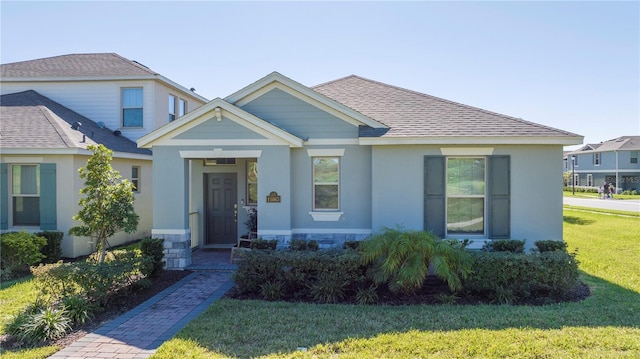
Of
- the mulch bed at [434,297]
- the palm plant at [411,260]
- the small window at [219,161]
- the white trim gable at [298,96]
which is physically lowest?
the mulch bed at [434,297]

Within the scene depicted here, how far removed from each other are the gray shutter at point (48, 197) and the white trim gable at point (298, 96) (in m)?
5.67

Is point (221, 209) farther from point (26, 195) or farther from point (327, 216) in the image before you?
point (26, 195)

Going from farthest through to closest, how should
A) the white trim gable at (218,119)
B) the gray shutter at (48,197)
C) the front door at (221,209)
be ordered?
the front door at (221,209) < the gray shutter at (48,197) < the white trim gable at (218,119)

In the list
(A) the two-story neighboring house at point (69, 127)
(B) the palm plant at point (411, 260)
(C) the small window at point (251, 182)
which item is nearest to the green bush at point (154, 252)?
(C) the small window at point (251, 182)

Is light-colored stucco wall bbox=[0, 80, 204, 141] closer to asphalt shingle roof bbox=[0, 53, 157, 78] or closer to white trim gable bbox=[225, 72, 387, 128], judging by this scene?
asphalt shingle roof bbox=[0, 53, 157, 78]

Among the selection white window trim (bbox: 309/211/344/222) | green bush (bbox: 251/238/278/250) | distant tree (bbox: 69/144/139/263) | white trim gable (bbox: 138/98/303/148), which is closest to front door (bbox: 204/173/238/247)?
white trim gable (bbox: 138/98/303/148)

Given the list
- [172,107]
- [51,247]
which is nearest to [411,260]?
[51,247]

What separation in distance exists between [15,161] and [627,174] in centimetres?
5672

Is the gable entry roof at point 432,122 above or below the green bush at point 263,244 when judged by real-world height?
above

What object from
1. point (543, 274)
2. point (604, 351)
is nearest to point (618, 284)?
point (543, 274)

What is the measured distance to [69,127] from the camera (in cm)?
1257

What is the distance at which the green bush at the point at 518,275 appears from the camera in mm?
7164

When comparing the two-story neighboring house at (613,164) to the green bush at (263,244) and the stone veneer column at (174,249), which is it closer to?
the green bush at (263,244)

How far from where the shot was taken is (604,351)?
4996 millimetres
